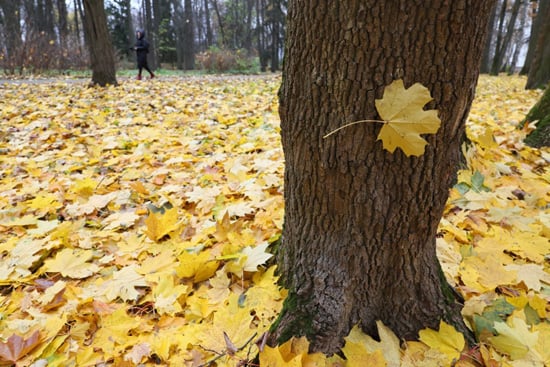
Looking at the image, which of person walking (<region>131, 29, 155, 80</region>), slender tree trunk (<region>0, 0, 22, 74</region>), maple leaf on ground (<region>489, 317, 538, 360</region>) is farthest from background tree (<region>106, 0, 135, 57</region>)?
maple leaf on ground (<region>489, 317, 538, 360</region>)

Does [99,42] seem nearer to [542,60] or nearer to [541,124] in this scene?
[541,124]

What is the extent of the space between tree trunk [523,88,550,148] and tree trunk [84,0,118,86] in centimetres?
789

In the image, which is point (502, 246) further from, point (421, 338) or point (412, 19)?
point (412, 19)

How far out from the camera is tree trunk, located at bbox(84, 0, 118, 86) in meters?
7.41

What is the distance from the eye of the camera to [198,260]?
1.53 meters

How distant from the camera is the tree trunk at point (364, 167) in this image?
85 centimetres

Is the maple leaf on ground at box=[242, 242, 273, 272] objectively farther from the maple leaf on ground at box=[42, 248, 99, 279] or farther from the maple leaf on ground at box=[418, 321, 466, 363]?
the maple leaf on ground at box=[42, 248, 99, 279]

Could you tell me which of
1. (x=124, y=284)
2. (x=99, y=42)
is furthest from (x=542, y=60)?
(x=99, y=42)

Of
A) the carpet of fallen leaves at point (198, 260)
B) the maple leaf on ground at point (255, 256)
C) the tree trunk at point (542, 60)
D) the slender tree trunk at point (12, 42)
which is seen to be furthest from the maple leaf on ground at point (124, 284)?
the slender tree trunk at point (12, 42)

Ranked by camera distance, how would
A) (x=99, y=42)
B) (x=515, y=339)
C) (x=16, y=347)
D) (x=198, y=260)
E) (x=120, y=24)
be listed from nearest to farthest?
(x=515, y=339) → (x=16, y=347) → (x=198, y=260) → (x=99, y=42) → (x=120, y=24)

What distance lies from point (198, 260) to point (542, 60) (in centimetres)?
881

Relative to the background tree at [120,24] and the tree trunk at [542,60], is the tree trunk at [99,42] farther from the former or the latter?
the background tree at [120,24]

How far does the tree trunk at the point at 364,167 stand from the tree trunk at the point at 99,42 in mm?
7986

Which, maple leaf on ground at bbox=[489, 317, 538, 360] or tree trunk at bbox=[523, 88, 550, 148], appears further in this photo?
tree trunk at bbox=[523, 88, 550, 148]
